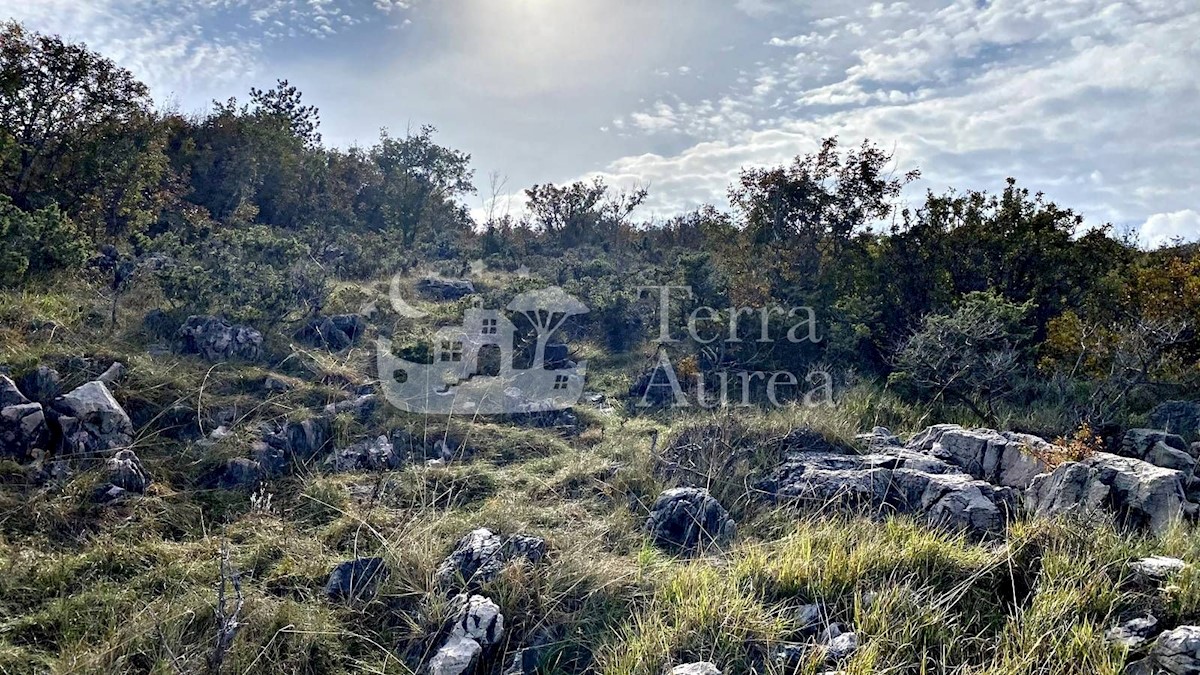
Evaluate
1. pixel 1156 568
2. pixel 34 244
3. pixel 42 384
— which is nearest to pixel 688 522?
pixel 1156 568

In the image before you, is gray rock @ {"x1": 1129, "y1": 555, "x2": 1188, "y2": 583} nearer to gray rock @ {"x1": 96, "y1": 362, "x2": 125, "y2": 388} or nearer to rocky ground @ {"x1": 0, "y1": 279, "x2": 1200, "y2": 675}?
rocky ground @ {"x1": 0, "y1": 279, "x2": 1200, "y2": 675}

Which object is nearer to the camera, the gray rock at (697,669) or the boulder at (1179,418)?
the gray rock at (697,669)

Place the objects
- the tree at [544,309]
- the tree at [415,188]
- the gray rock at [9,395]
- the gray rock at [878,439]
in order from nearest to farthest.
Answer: the gray rock at [9,395] < the gray rock at [878,439] < the tree at [544,309] < the tree at [415,188]

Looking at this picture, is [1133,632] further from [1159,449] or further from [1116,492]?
[1159,449]

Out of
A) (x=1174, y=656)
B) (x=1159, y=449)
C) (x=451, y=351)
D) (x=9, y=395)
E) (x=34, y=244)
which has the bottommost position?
(x=1174, y=656)

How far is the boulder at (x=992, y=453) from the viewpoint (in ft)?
16.1

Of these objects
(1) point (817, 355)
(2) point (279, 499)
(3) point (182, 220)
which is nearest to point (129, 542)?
(2) point (279, 499)

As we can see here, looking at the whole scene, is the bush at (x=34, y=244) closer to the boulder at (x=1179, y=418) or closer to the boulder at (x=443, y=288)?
the boulder at (x=443, y=288)

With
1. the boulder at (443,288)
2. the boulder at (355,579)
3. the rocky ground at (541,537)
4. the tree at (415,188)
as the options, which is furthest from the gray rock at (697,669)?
the tree at (415,188)

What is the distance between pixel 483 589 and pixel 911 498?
9.91ft

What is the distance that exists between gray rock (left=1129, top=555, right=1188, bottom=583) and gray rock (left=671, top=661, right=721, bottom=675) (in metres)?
2.21

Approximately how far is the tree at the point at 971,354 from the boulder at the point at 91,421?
7.00 meters

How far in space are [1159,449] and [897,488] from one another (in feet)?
7.34

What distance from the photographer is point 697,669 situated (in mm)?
2854
